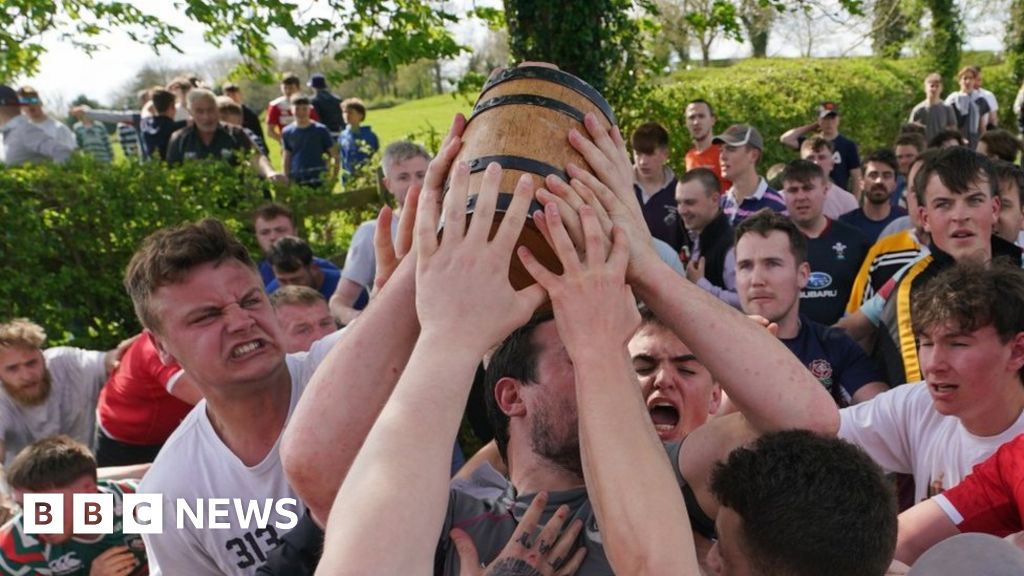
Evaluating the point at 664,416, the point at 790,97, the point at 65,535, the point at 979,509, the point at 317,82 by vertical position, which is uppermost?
the point at 317,82

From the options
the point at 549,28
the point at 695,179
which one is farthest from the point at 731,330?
the point at 549,28

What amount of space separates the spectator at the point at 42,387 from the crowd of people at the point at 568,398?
0.06ft

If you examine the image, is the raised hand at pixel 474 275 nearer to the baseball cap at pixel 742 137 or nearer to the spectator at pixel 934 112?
the baseball cap at pixel 742 137

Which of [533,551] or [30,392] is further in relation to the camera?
[30,392]

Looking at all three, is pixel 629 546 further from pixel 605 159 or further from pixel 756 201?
pixel 756 201

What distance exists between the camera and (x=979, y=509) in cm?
264

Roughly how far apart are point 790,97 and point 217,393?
14.0m

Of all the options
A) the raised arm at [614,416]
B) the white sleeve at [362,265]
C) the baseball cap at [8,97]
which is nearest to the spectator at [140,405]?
the white sleeve at [362,265]

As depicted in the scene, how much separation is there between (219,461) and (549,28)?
601cm

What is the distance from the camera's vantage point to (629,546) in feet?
5.20

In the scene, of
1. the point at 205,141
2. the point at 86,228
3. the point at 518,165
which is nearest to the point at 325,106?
the point at 205,141

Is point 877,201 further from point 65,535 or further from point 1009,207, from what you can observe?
point 65,535

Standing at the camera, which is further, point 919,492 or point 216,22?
point 216,22

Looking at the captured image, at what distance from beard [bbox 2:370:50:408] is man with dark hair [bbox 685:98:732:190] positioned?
251 inches
